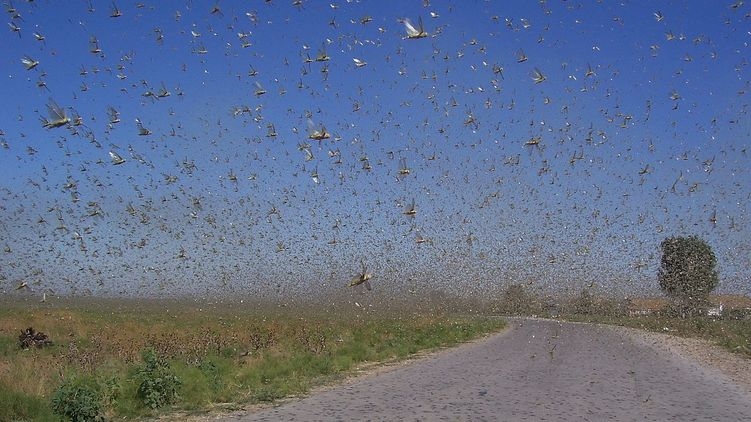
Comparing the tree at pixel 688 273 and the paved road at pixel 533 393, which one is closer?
the paved road at pixel 533 393

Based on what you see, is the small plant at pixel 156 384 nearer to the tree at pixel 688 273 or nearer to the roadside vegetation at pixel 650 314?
the roadside vegetation at pixel 650 314

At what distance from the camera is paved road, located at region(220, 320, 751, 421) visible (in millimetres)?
9836

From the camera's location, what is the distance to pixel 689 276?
64.4m

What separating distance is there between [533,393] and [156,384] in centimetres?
693

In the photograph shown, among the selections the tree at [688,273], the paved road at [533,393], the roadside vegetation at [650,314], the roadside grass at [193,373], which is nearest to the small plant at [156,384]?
Answer: the roadside grass at [193,373]

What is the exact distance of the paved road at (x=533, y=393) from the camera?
9836mm

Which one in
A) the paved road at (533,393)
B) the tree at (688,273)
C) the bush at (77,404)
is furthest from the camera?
the tree at (688,273)

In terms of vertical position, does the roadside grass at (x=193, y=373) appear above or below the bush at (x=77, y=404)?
below

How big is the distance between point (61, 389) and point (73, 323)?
30.7 metres

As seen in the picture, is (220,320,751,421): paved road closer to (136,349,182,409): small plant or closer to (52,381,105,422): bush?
(52,381,105,422): bush

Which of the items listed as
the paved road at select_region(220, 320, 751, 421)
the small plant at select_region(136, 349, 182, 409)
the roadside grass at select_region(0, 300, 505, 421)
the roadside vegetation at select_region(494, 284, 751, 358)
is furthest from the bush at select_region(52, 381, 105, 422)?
the roadside vegetation at select_region(494, 284, 751, 358)

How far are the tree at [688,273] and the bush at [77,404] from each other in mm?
49858

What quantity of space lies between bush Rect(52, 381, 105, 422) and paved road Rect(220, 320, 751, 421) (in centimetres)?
208

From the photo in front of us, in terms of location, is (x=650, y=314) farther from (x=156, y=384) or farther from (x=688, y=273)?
(x=156, y=384)
